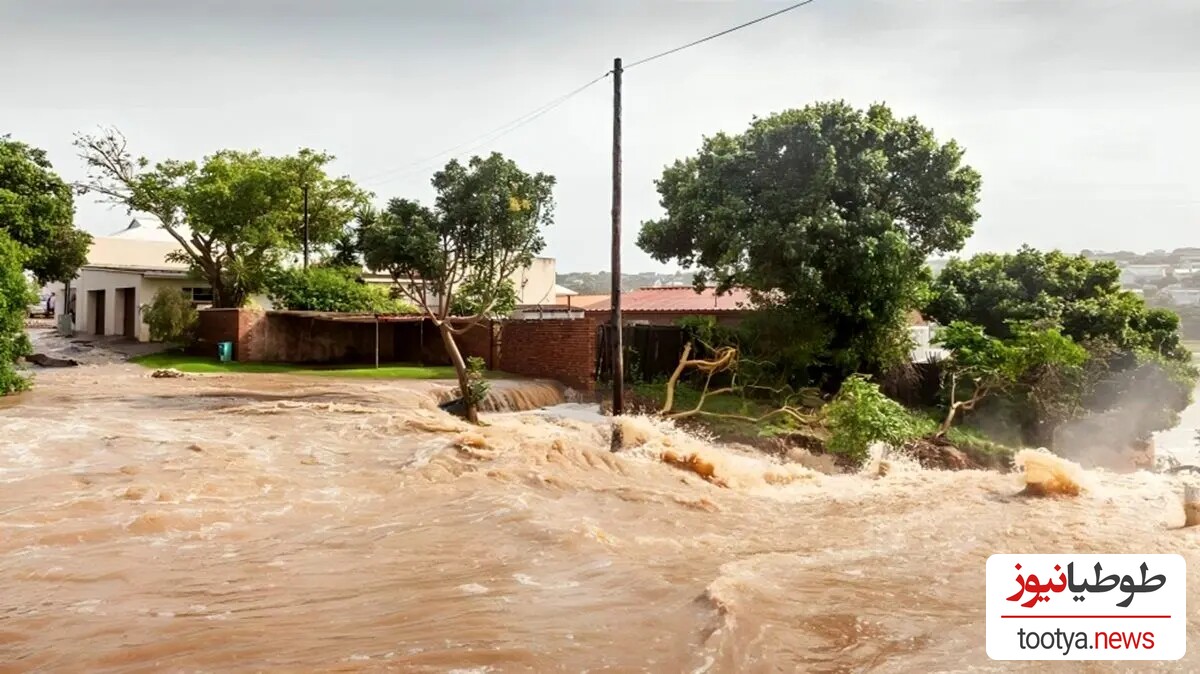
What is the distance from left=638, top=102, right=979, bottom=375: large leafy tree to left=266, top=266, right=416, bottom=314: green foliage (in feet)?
36.8

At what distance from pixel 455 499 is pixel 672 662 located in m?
4.46

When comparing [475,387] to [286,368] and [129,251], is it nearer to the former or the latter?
[286,368]

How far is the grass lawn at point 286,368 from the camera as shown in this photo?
2061 centimetres

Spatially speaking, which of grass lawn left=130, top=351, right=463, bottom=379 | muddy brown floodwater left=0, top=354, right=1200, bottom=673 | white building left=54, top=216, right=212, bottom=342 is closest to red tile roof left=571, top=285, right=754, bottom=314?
grass lawn left=130, top=351, right=463, bottom=379

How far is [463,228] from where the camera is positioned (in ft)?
50.9

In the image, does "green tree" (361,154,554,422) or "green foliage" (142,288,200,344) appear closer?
"green tree" (361,154,554,422)

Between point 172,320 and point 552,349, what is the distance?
12729 mm

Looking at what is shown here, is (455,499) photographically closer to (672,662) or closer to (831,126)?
(672,662)

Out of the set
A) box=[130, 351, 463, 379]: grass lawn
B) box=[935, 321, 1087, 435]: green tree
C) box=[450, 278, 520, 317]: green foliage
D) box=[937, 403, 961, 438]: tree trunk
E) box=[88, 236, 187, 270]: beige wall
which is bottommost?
box=[937, 403, 961, 438]: tree trunk

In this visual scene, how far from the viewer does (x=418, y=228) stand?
15.1 m

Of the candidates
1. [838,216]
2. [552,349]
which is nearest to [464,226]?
[552,349]

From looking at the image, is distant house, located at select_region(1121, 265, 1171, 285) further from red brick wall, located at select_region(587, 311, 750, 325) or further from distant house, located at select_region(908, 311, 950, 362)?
red brick wall, located at select_region(587, 311, 750, 325)

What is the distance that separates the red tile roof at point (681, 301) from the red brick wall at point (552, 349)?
491 cm

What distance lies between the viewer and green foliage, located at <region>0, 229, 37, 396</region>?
15539mm
